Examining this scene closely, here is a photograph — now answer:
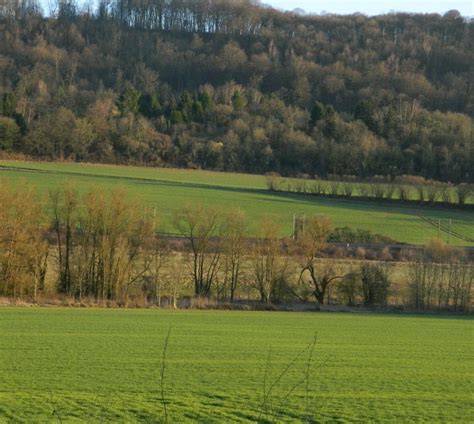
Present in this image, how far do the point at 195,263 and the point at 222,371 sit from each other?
1352 inches

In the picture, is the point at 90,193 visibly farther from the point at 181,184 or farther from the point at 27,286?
the point at 181,184

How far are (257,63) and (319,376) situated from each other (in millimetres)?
151081

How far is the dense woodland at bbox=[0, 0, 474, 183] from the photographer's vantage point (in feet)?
376

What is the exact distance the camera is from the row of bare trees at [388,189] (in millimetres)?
93219

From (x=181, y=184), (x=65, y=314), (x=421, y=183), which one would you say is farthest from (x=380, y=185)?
(x=65, y=314)

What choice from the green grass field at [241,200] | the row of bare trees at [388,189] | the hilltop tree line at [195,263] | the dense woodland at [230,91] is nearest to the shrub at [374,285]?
the hilltop tree line at [195,263]

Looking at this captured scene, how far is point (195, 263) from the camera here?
56219 millimetres

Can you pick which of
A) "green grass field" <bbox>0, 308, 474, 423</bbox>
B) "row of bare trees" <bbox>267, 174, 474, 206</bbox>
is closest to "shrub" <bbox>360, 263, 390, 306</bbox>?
"green grass field" <bbox>0, 308, 474, 423</bbox>

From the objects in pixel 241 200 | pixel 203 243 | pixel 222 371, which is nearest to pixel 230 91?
pixel 241 200

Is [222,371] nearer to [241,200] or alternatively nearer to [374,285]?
[374,285]

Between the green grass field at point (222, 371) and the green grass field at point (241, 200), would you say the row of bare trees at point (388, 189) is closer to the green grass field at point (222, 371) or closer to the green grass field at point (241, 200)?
the green grass field at point (241, 200)

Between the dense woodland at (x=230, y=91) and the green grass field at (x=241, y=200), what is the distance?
1460 centimetres

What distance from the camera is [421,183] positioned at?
100125 mm

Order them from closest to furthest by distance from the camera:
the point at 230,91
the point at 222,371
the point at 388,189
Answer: the point at 222,371, the point at 388,189, the point at 230,91
